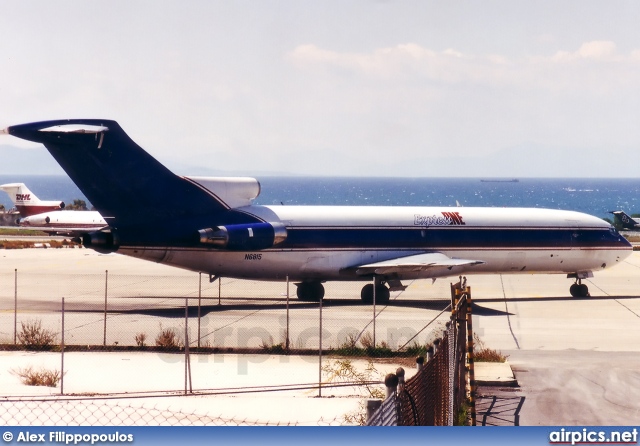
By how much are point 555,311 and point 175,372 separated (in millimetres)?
15510

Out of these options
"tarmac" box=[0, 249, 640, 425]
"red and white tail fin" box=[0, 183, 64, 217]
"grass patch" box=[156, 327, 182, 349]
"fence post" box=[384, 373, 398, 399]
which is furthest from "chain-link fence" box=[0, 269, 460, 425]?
"red and white tail fin" box=[0, 183, 64, 217]

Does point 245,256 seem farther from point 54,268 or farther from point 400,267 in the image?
point 54,268

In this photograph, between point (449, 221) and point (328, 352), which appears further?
point (449, 221)

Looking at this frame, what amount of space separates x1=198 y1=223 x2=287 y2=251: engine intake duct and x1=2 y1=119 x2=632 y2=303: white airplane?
0.03 m

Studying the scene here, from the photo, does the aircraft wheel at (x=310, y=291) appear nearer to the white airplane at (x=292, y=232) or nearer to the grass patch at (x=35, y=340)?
the white airplane at (x=292, y=232)

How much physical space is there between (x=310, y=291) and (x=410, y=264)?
3.83m

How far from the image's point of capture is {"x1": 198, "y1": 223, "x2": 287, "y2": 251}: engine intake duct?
27531 mm

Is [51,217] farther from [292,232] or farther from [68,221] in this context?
[292,232]

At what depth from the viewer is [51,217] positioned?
183 feet

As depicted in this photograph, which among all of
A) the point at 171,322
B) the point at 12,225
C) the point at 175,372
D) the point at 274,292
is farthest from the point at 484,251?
the point at 12,225

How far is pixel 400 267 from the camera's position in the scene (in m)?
29.9

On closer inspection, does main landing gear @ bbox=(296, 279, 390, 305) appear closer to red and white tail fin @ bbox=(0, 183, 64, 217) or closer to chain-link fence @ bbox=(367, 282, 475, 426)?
chain-link fence @ bbox=(367, 282, 475, 426)

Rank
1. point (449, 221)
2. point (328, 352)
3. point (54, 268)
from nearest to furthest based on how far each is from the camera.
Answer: point (328, 352)
point (449, 221)
point (54, 268)

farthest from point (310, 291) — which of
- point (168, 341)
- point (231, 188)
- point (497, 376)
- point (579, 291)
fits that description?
point (497, 376)
